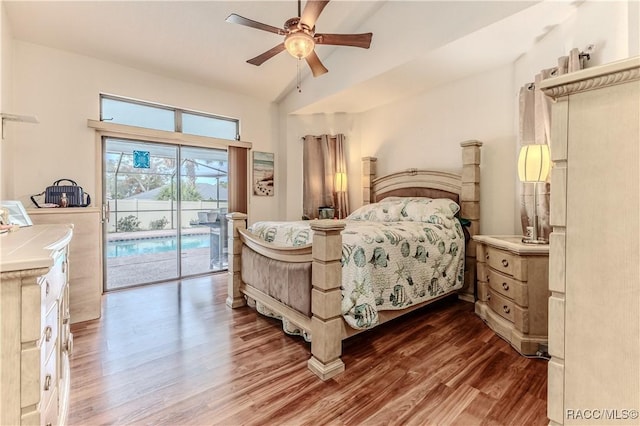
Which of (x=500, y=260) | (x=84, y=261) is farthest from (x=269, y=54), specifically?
(x=500, y=260)

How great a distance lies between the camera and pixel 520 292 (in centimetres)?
209

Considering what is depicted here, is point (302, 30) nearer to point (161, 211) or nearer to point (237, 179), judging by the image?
point (237, 179)

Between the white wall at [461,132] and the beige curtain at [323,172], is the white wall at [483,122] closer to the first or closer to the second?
the white wall at [461,132]

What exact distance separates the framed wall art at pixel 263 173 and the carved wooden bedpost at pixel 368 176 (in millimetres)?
1569

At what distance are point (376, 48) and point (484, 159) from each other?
5.79ft

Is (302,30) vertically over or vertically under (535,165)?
over

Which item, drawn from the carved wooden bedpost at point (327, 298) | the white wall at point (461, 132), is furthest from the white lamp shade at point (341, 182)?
the carved wooden bedpost at point (327, 298)

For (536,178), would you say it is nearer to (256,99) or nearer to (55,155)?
(256,99)

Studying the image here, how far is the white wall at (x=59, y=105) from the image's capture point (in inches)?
115

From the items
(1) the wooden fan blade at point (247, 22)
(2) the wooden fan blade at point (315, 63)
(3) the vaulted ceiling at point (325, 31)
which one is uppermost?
(3) the vaulted ceiling at point (325, 31)

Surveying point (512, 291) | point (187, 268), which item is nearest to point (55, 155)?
point (187, 268)

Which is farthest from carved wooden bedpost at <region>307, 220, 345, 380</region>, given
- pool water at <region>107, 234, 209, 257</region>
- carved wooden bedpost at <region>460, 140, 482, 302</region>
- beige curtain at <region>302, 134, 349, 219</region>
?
pool water at <region>107, 234, 209, 257</region>

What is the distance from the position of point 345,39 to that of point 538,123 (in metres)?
1.82

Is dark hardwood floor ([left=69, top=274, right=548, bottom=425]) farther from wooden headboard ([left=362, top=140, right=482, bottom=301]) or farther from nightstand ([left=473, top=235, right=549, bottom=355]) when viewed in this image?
wooden headboard ([left=362, top=140, right=482, bottom=301])
